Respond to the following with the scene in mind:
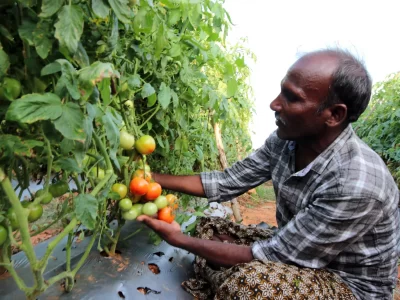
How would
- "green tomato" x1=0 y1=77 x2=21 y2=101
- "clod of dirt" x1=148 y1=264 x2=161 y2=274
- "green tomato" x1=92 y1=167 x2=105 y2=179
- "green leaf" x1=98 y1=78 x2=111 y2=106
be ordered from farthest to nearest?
"clod of dirt" x1=148 y1=264 x2=161 y2=274, "green tomato" x1=92 y1=167 x2=105 y2=179, "green leaf" x1=98 y1=78 x2=111 y2=106, "green tomato" x1=0 y1=77 x2=21 y2=101

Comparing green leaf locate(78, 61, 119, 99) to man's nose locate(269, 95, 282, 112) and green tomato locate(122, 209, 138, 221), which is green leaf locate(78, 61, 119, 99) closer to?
green tomato locate(122, 209, 138, 221)

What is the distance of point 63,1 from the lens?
28.5 inches

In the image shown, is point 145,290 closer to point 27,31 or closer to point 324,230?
point 324,230

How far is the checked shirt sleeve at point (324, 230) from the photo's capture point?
1.37 m

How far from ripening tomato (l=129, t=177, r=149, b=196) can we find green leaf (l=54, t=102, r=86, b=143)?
0.71 m

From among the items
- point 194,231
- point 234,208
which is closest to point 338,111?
point 194,231

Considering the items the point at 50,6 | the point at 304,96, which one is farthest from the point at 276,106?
the point at 50,6

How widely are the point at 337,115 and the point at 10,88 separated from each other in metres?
1.28

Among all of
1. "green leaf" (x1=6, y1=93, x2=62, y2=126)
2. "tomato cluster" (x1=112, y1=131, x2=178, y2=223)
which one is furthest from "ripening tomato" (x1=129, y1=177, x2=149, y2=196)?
"green leaf" (x1=6, y1=93, x2=62, y2=126)

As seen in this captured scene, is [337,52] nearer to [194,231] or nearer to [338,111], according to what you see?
[338,111]

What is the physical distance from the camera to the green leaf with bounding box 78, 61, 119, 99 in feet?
2.37

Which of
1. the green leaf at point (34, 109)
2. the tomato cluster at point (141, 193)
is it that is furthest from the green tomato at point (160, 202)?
the green leaf at point (34, 109)

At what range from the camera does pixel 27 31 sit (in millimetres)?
766

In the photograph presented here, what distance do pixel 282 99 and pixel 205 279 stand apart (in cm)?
100
